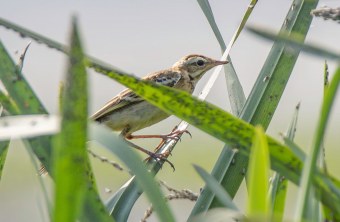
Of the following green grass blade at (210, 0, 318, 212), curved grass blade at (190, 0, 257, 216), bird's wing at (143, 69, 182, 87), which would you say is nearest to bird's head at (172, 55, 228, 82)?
bird's wing at (143, 69, 182, 87)

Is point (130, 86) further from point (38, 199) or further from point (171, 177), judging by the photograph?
point (171, 177)

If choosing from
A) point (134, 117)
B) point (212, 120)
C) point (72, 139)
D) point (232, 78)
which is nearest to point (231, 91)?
point (232, 78)

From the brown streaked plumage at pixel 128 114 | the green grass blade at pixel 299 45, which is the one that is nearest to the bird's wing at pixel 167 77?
the brown streaked plumage at pixel 128 114

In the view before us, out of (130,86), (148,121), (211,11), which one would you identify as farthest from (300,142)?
(130,86)

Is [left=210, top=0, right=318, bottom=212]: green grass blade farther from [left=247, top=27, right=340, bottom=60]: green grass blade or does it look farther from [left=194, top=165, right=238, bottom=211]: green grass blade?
[left=247, top=27, right=340, bottom=60]: green grass blade

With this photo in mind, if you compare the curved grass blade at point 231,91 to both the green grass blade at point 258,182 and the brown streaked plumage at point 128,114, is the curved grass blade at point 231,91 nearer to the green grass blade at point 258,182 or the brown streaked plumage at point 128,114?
the green grass blade at point 258,182

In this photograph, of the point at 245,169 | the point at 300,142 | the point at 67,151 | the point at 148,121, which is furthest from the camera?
the point at 300,142

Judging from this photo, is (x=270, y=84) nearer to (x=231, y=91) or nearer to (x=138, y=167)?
(x=231, y=91)
